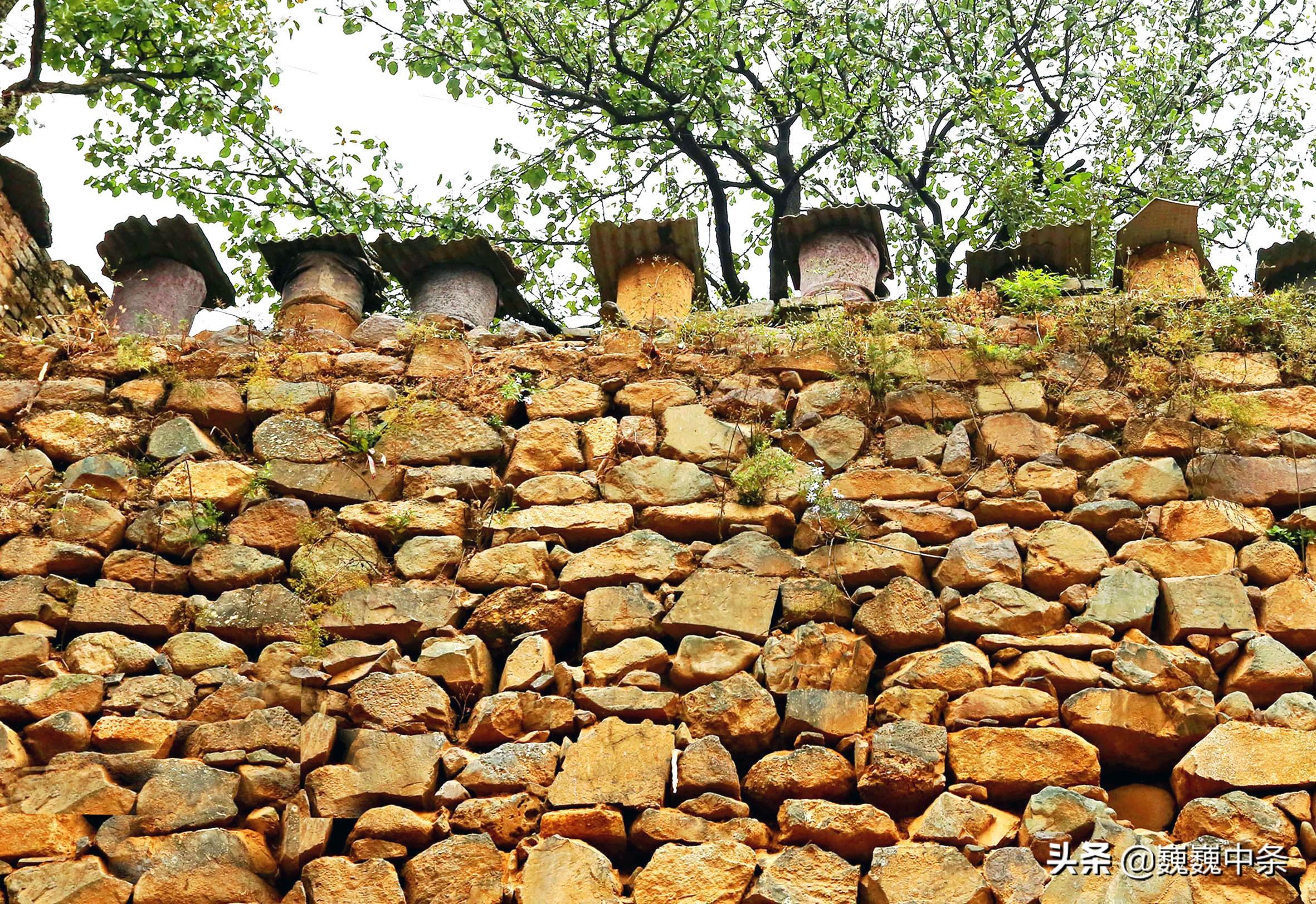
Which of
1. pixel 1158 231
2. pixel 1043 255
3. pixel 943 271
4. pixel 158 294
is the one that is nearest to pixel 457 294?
pixel 158 294

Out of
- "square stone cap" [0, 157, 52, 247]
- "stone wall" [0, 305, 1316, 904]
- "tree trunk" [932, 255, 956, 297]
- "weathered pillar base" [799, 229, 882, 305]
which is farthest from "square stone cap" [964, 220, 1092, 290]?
"square stone cap" [0, 157, 52, 247]

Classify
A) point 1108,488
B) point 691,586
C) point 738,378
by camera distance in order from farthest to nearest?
point 738,378, point 1108,488, point 691,586

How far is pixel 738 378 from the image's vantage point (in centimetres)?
545

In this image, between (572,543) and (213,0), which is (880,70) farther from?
(572,543)

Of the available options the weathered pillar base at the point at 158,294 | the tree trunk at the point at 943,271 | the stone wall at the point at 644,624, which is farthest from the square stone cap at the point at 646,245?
the tree trunk at the point at 943,271

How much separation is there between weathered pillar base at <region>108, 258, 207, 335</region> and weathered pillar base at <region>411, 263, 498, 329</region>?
3.89 feet

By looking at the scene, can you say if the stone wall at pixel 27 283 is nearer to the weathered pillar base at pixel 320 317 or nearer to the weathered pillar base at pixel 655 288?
Result: the weathered pillar base at pixel 320 317

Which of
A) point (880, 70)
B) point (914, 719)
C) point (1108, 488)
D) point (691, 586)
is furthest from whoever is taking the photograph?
point (880, 70)

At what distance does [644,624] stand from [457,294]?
9.43 ft

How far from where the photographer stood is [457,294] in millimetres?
6625

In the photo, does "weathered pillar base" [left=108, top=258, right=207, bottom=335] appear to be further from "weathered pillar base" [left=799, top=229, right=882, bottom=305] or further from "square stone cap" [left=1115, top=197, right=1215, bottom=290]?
"square stone cap" [left=1115, top=197, right=1215, bottom=290]

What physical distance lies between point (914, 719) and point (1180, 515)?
1354 millimetres

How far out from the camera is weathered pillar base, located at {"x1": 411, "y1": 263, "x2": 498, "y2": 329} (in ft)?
21.5

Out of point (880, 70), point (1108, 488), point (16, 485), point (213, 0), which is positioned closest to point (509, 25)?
point (213, 0)
